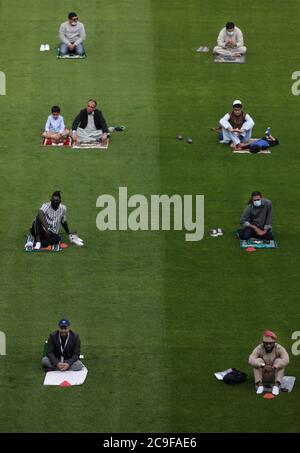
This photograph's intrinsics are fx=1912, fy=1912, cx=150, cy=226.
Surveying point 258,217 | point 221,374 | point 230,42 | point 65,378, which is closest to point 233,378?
point 221,374

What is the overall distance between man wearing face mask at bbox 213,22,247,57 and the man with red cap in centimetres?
2062

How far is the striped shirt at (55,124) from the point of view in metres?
56.5

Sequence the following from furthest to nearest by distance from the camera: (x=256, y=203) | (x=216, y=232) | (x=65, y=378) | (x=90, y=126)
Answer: (x=90, y=126)
(x=216, y=232)
(x=256, y=203)
(x=65, y=378)

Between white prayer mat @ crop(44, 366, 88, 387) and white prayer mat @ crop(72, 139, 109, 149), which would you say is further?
white prayer mat @ crop(72, 139, 109, 149)

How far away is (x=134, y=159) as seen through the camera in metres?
56.1

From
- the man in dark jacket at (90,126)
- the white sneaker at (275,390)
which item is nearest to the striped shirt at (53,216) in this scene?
the man in dark jacket at (90,126)

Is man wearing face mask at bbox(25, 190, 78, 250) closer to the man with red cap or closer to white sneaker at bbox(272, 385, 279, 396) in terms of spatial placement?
the man with red cap

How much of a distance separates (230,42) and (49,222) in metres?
14.8

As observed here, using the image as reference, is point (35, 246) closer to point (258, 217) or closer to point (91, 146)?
point (258, 217)

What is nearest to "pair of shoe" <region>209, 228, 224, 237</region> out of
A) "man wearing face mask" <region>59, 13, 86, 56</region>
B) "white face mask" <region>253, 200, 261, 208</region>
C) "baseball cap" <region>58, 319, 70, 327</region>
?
"white face mask" <region>253, 200, 261, 208</region>

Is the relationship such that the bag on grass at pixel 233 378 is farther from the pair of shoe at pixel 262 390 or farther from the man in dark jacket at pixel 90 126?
the man in dark jacket at pixel 90 126

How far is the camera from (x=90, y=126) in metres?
56.4

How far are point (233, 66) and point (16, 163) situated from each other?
1026 centimetres

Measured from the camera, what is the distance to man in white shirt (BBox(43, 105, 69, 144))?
5649 centimetres
